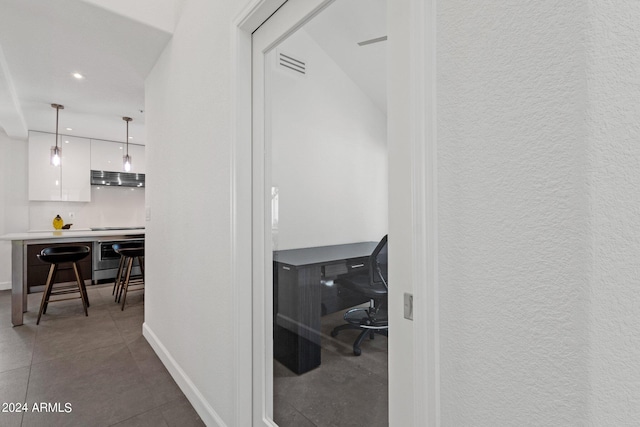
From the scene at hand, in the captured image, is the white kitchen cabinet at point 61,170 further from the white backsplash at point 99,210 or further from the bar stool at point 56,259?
the bar stool at point 56,259

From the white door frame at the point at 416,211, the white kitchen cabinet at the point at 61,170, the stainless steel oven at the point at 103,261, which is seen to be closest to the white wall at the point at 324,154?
the white door frame at the point at 416,211

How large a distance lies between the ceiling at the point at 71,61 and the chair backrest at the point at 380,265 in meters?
2.37

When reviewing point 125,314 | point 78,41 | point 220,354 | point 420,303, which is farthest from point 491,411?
point 125,314

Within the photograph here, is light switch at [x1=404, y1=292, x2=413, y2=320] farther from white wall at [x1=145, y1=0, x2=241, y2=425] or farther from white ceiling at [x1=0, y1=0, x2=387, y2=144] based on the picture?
white wall at [x1=145, y1=0, x2=241, y2=425]

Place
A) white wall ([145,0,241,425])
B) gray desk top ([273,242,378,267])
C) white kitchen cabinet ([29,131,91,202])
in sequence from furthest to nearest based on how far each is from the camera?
1. white kitchen cabinet ([29,131,91,202])
2. white wall ([145,0,241,425])
3. gray desk top ([273,242,378,267])

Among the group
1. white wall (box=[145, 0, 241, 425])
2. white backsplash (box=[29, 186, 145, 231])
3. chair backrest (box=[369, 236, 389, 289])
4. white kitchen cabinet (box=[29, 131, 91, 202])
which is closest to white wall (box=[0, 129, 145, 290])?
white backsplash (box=[29, 186, 145, 231])

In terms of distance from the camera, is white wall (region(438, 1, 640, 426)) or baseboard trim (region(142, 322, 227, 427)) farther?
baseboard trim (region(142, 322, 227, 427))

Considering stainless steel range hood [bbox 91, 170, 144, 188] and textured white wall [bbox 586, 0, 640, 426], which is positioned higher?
stainless steel range hood [bbox 91, 170, 144, 188]

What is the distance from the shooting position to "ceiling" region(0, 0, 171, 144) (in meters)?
2.17

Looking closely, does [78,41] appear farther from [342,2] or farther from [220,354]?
[220,354]

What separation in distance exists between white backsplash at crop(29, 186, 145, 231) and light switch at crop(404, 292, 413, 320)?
6.83 meters

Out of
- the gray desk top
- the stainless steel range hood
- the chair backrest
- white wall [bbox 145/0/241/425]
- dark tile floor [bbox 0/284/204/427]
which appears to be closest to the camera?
the chair backrest

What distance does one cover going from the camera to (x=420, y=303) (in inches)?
27.2

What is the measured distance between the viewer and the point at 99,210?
600cm
